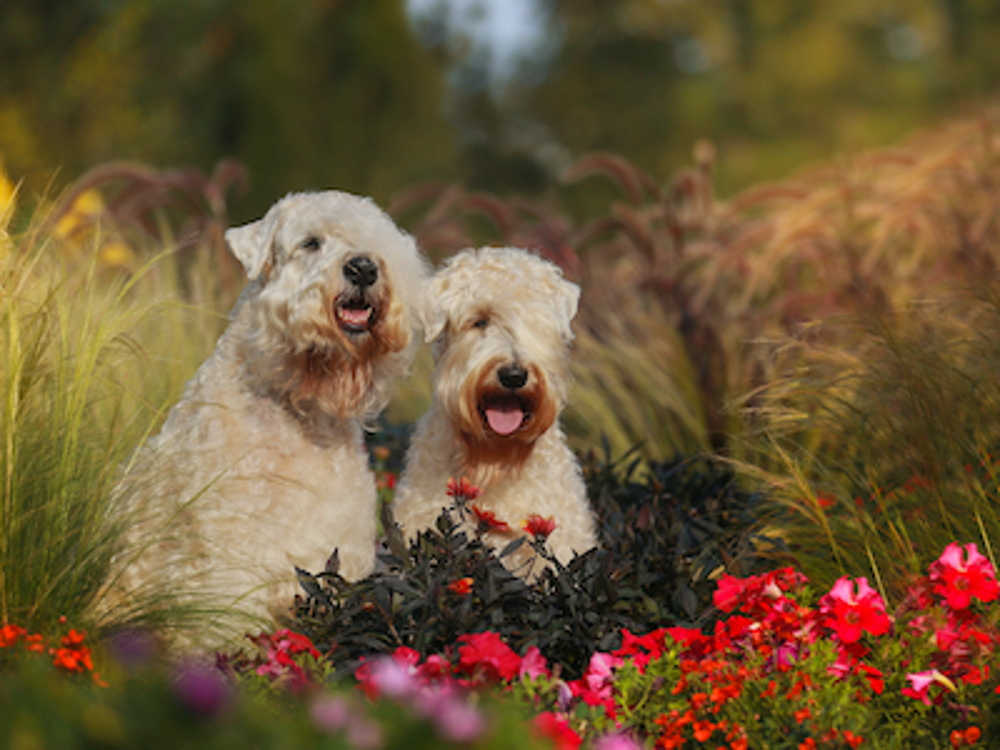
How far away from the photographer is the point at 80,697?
1.59 metres

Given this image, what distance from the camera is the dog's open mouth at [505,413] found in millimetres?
3395

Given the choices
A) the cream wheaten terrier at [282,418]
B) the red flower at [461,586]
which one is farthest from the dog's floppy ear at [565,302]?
the red flower at [461,586]

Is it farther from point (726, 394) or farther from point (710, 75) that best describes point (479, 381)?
point (710, 75)

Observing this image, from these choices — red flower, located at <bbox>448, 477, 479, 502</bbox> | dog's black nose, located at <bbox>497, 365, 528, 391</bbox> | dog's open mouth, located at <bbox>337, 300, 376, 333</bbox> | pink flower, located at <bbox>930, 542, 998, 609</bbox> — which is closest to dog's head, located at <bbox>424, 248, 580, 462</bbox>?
dog's black nose, located at <bbox>497, 365, 528, 391</bbox>

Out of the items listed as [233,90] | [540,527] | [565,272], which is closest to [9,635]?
[540,527]

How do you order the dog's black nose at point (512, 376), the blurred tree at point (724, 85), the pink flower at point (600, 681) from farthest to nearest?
the blurred tree at point (724, 85) < the dog's black nose at point (512, 376) < the pink flower at point (600, 681)

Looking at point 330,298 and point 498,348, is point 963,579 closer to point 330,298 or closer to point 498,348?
point 498,348

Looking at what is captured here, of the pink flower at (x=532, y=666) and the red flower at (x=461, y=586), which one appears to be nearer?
the pink flower at (x=532, y=666)

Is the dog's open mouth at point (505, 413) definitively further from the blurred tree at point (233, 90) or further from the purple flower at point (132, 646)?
the blurred tree at point (233, 90)

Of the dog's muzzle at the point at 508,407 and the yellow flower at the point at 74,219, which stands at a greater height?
the yellow flower at the point at 74,219

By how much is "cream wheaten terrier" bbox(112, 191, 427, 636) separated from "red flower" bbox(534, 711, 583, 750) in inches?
42.4

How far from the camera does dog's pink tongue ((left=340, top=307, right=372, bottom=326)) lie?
10.3 feet

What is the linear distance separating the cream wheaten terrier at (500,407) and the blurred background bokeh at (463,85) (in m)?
12.3

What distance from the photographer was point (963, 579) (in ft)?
9.77
